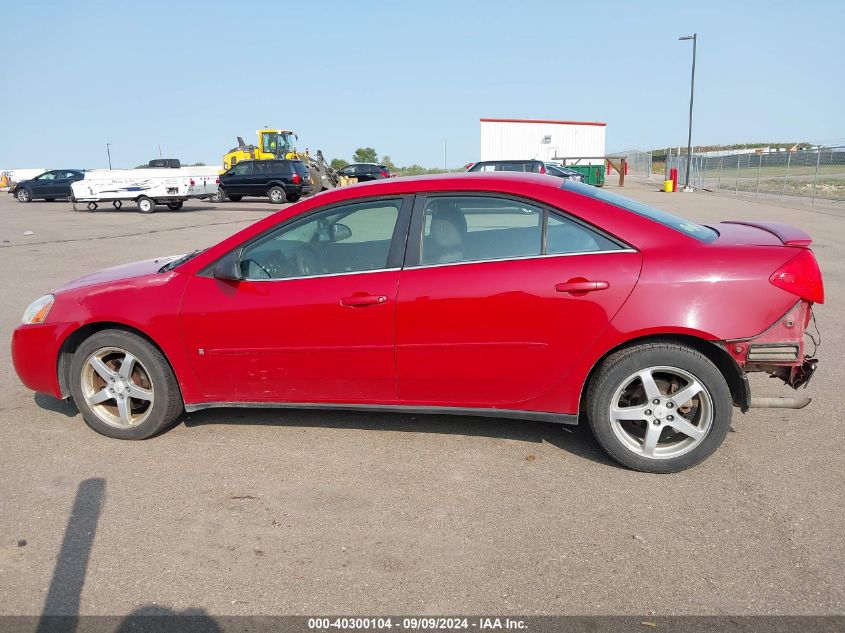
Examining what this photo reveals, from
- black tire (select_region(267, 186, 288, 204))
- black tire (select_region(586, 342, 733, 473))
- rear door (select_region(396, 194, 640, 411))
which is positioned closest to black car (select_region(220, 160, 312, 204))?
black tire (select_region(267, 186, 288, 204))

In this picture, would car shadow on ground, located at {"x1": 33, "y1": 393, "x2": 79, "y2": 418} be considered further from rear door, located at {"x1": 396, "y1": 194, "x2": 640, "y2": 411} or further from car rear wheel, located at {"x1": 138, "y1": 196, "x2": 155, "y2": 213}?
car rear wheel, located at {"x1": 138, "y1": 196, "x2": 155, "y2": 213}

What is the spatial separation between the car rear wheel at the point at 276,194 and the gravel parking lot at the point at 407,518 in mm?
24342

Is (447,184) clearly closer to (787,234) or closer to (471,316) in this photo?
(471,316)

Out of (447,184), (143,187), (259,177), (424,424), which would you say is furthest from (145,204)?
(447,184)

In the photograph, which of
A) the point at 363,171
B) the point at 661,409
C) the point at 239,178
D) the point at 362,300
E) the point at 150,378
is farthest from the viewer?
the point at 363,171

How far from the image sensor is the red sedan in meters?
3.54

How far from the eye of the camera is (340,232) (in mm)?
4211

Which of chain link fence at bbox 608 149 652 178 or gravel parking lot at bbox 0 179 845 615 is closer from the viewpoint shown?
gravel parking lot at bbox 0 179 845 615

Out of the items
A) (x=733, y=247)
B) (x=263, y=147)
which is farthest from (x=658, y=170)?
(x=733, y=247)

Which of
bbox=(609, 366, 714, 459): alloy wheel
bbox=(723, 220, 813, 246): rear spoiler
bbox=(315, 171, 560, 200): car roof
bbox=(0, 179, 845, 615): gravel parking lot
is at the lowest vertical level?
bbox=(0, 179, 845, 615): gravel parking lot

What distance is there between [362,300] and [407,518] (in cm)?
120

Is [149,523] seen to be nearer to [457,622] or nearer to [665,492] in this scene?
[457,622]

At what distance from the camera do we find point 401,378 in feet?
12.7

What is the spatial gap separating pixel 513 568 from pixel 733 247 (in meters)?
2.04
